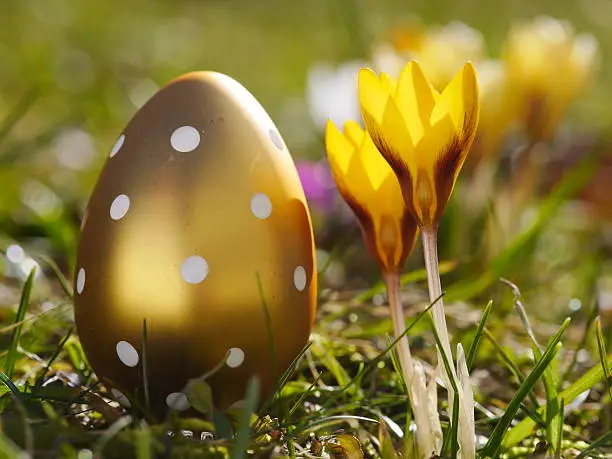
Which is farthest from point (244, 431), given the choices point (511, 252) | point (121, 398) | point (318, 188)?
point (318, 188)

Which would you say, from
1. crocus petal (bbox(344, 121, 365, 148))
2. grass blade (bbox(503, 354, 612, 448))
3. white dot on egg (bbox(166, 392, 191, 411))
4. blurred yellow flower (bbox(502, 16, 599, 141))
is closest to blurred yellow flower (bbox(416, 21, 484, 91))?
blurred yellow flower (bbox(502, 16, 599, 141))

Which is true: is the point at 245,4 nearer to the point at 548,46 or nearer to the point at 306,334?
the point at 548,46

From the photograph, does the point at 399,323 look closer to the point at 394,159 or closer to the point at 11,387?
the point at 394,159

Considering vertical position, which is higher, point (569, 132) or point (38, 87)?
point (38, 87)

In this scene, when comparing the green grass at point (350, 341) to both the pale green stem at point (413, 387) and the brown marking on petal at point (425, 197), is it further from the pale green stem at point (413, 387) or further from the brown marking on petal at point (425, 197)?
the brown marking on petal at point (425, 197)

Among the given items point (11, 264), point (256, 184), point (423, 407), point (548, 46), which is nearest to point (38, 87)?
point (11, 264)

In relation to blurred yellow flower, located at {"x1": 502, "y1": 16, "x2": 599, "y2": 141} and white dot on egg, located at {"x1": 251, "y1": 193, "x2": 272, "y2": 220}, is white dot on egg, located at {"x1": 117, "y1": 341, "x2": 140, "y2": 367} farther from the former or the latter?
blurred yellow flower, located at {"x1": 502, "y1": 16, "x2": 599, "y2": 141}
